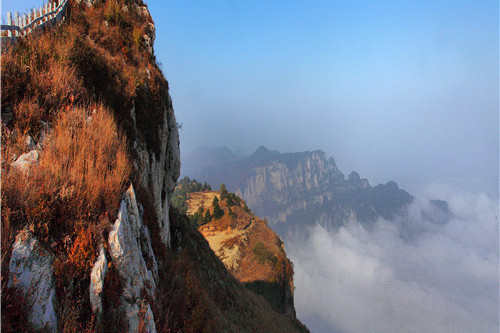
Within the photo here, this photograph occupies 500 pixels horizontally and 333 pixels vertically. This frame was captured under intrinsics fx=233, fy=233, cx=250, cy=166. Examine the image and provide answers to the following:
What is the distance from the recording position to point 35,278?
306 cm

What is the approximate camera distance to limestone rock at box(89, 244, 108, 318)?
11.1 ft

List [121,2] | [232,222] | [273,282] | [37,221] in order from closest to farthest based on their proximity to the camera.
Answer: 1. [37,221]
2. [121,2]
3. [273,282]
4. [232,222]

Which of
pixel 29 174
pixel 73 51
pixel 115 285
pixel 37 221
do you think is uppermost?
pixel 73 51

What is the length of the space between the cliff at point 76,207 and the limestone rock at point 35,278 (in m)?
0.01

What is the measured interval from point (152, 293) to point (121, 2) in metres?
16.2

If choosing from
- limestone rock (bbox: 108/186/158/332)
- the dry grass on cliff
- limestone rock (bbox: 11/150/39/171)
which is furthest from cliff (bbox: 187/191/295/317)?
limestone rock (bbox: 11/150/39/171)

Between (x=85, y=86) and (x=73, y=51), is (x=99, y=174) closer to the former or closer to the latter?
(x=85, y=86)

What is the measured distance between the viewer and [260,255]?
55406 mm

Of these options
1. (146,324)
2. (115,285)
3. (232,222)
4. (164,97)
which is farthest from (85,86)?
(232,222)

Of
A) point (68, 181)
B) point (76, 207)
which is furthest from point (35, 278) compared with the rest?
point (68, 181)

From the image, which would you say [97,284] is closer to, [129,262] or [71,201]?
[129,262]

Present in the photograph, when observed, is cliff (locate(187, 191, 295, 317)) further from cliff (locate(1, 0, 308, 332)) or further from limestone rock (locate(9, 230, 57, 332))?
limestone rock (locate(9, 230, 57, 332))

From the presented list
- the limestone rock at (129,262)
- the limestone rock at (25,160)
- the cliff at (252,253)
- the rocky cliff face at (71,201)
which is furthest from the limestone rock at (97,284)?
the cliff at (252,253)

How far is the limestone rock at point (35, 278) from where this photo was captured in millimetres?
2891
